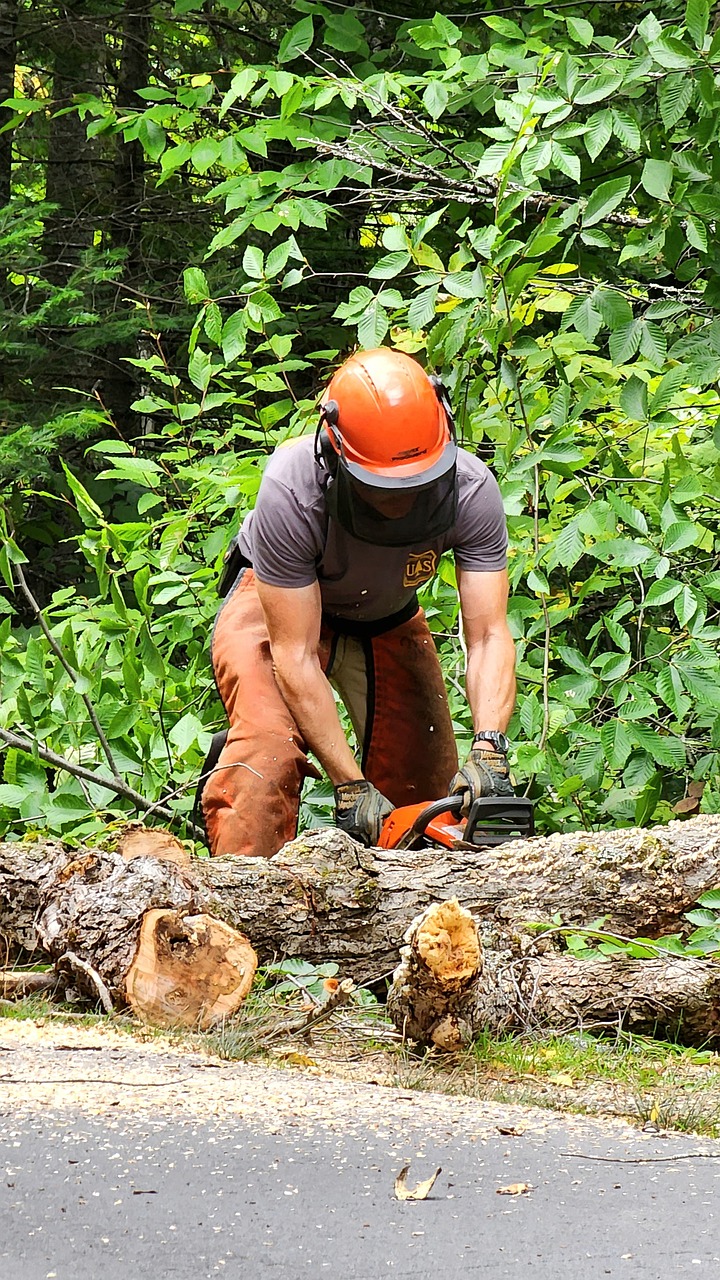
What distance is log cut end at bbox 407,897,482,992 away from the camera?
276cm

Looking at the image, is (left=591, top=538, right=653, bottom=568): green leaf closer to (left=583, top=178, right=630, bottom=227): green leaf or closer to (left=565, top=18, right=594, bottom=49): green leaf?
(left=583, top=178, right=630, bottom=227): green leaf

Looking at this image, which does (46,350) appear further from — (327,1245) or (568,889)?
(327,1245)

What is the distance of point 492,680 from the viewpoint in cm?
402

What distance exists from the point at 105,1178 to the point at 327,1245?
39cm

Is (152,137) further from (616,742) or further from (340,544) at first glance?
(616,742)

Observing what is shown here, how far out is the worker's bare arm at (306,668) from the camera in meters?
3.86

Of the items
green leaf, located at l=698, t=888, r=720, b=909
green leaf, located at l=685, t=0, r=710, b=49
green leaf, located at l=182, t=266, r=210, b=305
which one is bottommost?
green leaf, located at l=698, t=888, r=720, b=909

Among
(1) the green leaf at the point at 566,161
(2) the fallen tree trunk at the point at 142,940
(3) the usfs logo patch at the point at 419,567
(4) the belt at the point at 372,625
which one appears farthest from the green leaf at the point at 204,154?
(2) the fallen tree trunk at the point at 142,940

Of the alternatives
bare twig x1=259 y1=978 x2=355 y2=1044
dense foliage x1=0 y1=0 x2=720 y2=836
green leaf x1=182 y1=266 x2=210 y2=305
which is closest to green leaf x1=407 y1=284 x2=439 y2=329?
dense foliage x1=0 y1=0 x2=720 y2=836

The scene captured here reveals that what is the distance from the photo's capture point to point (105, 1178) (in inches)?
72.4

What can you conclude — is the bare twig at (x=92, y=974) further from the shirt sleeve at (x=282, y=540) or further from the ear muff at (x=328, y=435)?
the ear muff at (x=328, y=435)

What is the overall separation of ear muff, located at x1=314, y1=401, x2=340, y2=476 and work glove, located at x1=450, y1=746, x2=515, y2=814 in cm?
99

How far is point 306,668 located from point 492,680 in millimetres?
635

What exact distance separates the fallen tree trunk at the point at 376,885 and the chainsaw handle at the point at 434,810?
13cm
